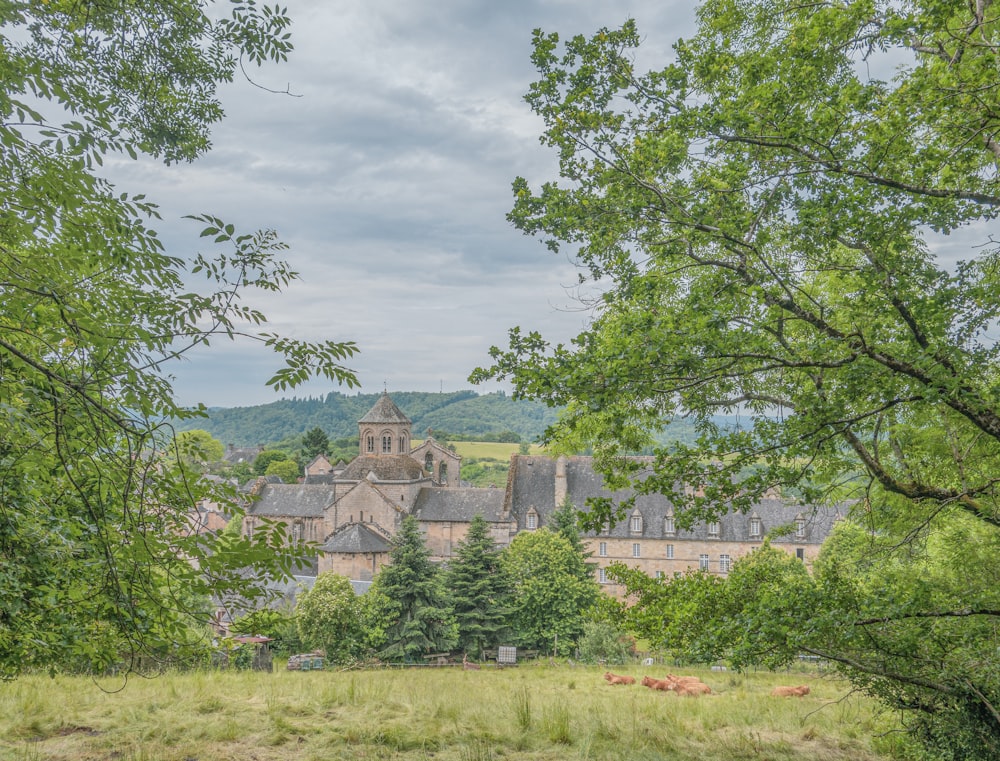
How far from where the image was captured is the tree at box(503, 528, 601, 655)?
32.1 metres

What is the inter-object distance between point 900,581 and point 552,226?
218 inches

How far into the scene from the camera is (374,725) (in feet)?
24.6

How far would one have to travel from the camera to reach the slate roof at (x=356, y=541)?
147 ft

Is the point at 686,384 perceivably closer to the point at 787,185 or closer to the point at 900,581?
the point at 787,185

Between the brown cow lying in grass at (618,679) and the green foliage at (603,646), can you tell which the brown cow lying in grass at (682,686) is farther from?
the green foliage at (603,646)

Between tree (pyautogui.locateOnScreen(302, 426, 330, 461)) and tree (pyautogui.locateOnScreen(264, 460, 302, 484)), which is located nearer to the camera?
tree (pyautogui.locateOnScreen(264, 460, 302, 484))

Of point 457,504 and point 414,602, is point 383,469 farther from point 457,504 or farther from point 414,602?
point 414,602

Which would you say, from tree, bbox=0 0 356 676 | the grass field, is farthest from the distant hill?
tree, bbox=0 0 356 676

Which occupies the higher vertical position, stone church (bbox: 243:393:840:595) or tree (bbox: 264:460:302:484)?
tree (bbox: 264:460:302:484)

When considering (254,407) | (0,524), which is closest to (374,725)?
(0,524)

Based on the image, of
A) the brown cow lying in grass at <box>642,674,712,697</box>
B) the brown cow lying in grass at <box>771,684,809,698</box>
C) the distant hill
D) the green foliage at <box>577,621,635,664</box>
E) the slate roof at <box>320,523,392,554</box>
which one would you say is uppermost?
the distant hill

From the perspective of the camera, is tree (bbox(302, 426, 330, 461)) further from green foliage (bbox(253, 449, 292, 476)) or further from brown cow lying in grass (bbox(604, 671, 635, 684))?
brown cow lying in grass (bbox(604, 671, 635, 684))

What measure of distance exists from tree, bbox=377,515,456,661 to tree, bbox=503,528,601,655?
4.00 metres

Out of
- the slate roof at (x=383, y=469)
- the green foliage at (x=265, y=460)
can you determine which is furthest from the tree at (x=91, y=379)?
the green foliage at (x=265, y=460)
